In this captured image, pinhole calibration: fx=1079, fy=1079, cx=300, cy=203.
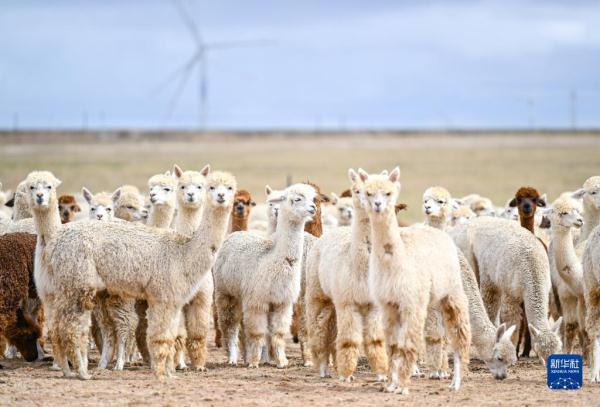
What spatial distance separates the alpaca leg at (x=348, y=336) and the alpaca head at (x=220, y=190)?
1787mm

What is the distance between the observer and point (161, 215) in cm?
1421

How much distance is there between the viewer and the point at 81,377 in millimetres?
11602

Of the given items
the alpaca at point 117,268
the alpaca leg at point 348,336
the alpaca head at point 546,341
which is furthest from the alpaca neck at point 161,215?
the alpaca head at point 546,341

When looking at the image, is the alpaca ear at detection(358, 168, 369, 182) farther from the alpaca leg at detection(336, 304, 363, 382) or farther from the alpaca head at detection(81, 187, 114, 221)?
the alpaca head at detection(81, 187, 114, 221)

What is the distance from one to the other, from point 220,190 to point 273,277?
4.66 feet

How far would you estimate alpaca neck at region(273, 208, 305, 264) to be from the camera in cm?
1290

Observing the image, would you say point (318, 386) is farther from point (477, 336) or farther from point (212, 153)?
point (212, 153)

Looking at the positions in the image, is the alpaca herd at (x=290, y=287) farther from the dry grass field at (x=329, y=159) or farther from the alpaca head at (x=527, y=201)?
the dry grass field at (x=329, y=159)

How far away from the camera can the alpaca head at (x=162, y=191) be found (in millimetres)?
13992

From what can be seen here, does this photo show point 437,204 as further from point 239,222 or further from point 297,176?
point 297,176

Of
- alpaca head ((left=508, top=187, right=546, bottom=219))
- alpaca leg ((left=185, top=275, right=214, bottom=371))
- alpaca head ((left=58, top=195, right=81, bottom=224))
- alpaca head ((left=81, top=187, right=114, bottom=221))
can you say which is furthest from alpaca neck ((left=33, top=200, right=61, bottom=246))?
alpaca head ((left=508, top=187, right=546, bottom=219))

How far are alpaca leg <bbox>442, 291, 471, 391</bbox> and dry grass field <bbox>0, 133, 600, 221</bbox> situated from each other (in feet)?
67.1

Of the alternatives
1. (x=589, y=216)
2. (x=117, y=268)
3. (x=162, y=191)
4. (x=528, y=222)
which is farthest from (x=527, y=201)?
(x=117, y=268)

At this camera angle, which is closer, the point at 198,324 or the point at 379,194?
the point at 379,194
